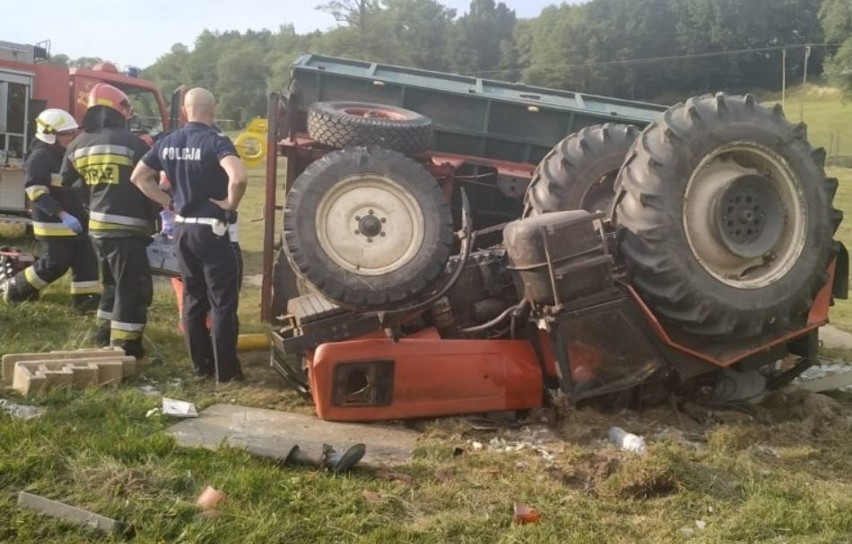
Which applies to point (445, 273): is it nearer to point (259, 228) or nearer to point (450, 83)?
point (450, 83)

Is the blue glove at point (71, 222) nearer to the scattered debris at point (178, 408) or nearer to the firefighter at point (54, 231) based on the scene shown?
the firefighter at point (54, 231)

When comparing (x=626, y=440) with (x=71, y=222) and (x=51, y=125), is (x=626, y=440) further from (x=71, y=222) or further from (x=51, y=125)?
(x=51, y=125)

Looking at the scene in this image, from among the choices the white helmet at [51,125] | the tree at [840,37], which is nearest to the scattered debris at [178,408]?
the white helmet at [51,125]

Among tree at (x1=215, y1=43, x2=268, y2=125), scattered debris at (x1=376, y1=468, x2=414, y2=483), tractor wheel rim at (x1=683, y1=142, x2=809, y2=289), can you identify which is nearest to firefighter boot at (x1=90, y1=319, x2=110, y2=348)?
scattered debris at (x1=376, y1=468, x2=414, y2=483)

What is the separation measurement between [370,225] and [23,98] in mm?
8555

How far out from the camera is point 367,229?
14.6 ft

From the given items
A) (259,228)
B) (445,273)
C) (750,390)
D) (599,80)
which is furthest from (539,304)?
(599,80)

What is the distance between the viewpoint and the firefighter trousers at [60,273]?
21.2 feet

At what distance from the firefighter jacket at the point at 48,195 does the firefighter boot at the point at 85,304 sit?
0.49 m

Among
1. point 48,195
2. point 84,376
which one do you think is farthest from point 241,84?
point 84,376

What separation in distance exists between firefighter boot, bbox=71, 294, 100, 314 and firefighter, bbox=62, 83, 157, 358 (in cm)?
95

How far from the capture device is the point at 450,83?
7.86 m

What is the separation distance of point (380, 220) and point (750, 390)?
7.67ft

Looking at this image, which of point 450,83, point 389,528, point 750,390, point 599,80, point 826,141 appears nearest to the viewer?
point 389,528
